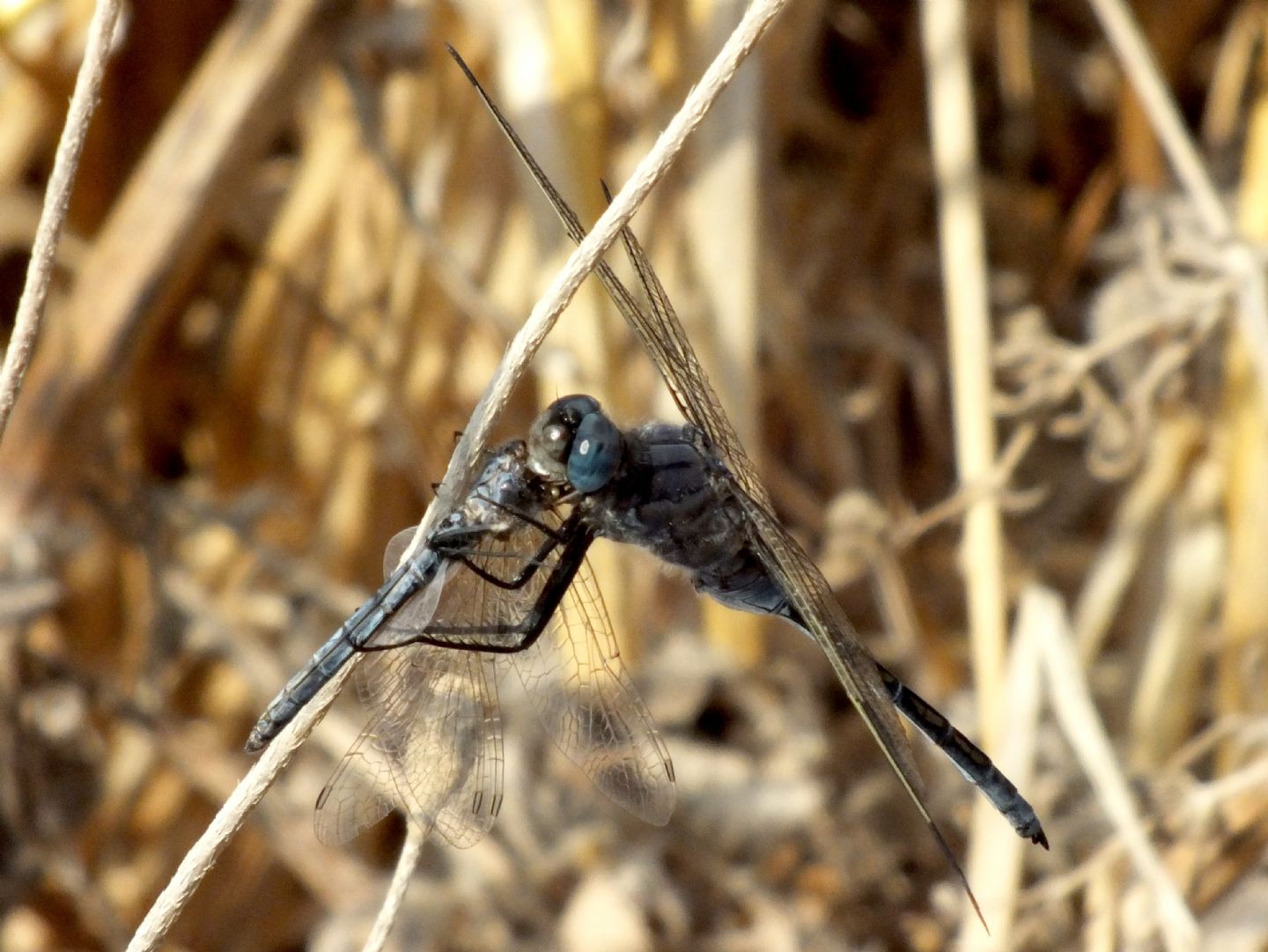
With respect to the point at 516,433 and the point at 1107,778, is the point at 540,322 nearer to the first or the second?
the point at 1107,778

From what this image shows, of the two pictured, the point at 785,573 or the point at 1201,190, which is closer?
the point at 785,573

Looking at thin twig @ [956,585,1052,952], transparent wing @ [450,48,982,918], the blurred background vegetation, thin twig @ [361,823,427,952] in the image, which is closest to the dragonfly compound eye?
transparent wing @ [450,48,982,918]

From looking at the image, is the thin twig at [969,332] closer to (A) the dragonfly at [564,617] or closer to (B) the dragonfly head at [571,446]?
(A) the dragonfly at [564,617]

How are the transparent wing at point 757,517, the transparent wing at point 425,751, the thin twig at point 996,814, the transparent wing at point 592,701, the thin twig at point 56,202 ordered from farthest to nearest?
the thin twig at point 996,814 → the transparent wing at point 592,701 → the transparent wing at point 425,751 → the transparent wing at point 757,517 → the thin twig at point 56,202

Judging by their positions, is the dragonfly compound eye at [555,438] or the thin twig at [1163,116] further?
the thin twig at [1163,116]

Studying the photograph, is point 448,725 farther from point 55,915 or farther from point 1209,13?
point 1209,13

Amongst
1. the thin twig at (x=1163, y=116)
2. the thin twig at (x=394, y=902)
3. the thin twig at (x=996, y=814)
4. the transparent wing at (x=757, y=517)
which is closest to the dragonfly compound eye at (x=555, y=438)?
the transparent wing at (x=757, y=517)

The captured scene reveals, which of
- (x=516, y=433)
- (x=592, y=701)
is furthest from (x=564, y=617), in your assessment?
(x=516, y=433)
